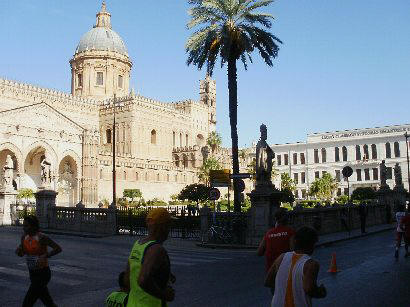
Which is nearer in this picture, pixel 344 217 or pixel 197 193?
pixel 344 217

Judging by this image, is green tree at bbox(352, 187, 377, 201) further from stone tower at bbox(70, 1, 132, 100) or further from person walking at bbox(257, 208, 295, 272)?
person walking at bbox(257, 208, 295, 272)

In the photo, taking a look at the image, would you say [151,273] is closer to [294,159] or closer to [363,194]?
[363,194]

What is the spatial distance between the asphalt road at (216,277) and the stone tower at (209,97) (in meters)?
80.9

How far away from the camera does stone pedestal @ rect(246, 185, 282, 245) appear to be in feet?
60.5

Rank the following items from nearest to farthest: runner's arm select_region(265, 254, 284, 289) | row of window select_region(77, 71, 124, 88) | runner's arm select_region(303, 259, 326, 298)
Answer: runner's arm select_region(303, 259, 326, 298)
runner's arm select_region(265, 254, 284, 289)
row of window select_region(77, 71, 124, 88)

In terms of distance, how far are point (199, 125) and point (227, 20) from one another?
222 ft

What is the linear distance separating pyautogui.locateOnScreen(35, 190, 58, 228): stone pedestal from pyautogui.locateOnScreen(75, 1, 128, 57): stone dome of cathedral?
60434 millimetres

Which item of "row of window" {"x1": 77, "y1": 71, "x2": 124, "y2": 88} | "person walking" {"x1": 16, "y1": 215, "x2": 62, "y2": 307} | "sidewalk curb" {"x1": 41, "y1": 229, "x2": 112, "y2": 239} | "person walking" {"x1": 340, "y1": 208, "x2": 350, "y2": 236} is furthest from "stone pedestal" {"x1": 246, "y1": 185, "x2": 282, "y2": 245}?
"row of window" {"x1": 77, "y1": 71, "x2": 124, "y2": 88}

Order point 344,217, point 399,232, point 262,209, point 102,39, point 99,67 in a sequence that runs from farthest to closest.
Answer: point 102,39, point 99,67, point 344,217, point 262,209, point 399,232

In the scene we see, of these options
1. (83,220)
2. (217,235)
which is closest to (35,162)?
(83,220)

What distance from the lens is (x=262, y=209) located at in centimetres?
1858

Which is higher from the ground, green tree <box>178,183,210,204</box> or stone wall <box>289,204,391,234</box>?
green tree <box>178,183,210,204</box>

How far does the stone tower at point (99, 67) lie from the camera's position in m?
82.5

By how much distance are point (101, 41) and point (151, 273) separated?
85888mm
